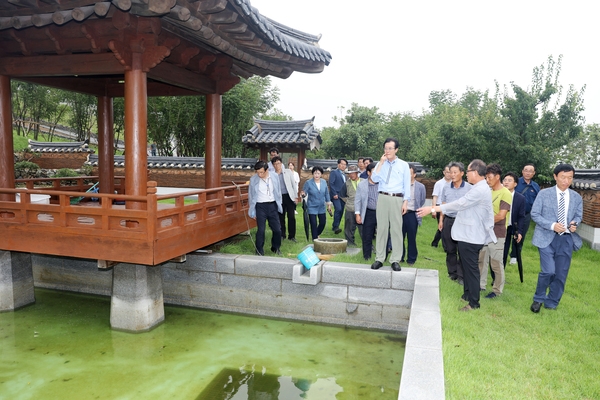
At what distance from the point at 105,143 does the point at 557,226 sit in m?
9.30

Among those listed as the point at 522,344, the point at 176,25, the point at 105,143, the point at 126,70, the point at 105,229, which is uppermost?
the point at 176,25

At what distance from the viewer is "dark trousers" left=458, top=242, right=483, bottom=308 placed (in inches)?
227

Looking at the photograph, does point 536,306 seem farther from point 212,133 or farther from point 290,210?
point 212,133

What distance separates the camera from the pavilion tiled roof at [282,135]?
16.1m

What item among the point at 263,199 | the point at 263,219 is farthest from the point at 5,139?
the point at 263,219

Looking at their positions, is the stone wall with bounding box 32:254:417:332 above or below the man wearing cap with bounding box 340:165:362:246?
below

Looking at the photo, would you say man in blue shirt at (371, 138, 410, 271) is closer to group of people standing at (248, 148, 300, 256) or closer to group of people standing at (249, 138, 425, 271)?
group of people standing at (249, 138, 425, 271)

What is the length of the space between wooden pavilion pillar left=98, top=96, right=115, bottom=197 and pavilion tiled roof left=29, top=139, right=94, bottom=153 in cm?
1256

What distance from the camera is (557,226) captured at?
563 centimetres

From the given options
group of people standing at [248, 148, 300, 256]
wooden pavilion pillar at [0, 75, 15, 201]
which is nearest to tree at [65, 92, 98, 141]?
wooden pavilion pillar at [0, 75, 15, 201]

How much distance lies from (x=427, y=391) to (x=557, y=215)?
3.52m

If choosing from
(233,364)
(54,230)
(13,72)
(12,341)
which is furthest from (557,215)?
(13,72)

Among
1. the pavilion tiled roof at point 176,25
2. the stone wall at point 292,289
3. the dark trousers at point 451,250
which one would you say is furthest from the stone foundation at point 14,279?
the dark trousers at point 451,250

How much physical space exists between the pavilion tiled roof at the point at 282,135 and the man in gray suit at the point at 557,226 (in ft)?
35.8
